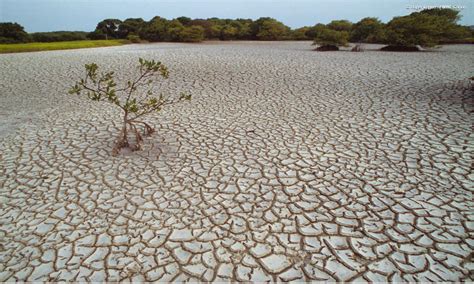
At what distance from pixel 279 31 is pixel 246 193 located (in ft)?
73.3

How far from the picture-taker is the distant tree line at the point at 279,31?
41.8ft

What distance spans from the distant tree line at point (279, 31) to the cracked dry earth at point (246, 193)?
30.0ft

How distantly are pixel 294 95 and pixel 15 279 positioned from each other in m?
5.43

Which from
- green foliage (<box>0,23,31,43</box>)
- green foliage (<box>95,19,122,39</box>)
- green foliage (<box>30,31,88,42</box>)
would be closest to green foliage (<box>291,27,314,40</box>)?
green foliage (<box>95,19,122,39</box>)

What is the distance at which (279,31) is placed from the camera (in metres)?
22.5

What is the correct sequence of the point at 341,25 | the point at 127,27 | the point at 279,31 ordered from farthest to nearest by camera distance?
the point at 127,27, the point at 279,31, the point at 341,25

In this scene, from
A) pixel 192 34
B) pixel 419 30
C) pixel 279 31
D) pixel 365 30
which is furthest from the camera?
pixel 279 31

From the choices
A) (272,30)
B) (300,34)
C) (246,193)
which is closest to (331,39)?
(300,34)

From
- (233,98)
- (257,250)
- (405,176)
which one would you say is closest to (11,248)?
(257,250)

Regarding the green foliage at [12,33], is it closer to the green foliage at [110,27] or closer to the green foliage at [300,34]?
the green foliage at [110,27]

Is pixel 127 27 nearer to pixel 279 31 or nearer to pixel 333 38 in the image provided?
pixel 279 31

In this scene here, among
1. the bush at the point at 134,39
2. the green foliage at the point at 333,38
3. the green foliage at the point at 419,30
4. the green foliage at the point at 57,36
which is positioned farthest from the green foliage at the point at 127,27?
the green foliage at the point at 419,30

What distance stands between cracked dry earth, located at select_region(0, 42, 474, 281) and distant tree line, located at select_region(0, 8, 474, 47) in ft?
30.0

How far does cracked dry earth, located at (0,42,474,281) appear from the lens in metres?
1.88
